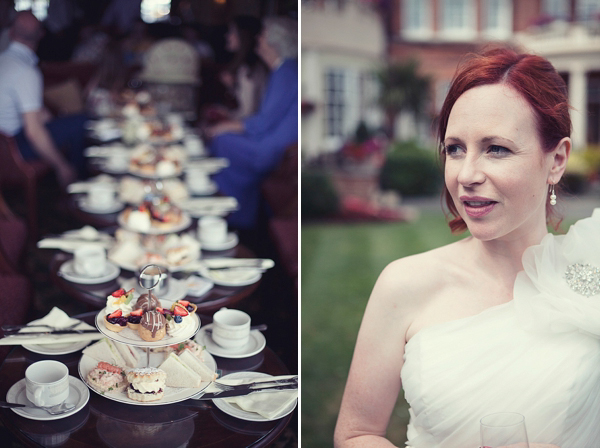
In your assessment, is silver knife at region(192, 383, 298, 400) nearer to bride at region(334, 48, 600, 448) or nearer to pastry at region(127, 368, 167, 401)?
pastry at region(127, 368, 167, 401)

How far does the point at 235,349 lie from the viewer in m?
1.82

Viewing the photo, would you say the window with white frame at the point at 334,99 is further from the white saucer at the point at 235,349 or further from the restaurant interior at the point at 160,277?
the white saucer at the point at 235,349

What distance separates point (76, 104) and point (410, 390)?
7.30 m

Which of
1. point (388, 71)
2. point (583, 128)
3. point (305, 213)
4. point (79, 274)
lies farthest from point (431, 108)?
point (79, 274)

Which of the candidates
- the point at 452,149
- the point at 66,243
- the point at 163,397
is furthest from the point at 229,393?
the point at 66,243

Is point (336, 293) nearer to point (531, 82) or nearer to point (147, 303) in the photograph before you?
point (147, 303)

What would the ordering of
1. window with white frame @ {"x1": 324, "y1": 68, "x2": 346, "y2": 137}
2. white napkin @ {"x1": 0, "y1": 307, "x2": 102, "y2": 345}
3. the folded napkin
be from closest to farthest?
white napkin @ {"x1": 0, "y1": 307, "x2": 102, "y2": 345} < the folded napkin < window with white frame @ {"x1": 324, "y1": 68, "x2": 346, "y2": 137}

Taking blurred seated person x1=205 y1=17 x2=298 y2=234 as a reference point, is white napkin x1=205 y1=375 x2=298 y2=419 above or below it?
below

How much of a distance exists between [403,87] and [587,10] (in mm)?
A: 4035

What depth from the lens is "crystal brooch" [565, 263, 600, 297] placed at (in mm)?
→ 1462

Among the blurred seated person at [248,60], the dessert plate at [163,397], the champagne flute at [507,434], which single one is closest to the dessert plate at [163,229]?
the dessert plate at [163,397]

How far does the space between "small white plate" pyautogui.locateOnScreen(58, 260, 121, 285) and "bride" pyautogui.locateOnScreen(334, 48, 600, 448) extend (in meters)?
1.16

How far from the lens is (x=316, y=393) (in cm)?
406

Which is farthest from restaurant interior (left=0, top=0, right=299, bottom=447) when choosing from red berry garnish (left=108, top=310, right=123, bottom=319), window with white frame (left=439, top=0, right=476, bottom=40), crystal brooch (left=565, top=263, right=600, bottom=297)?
window with white frame (left=439, top=0, right=476, bottom=40)
